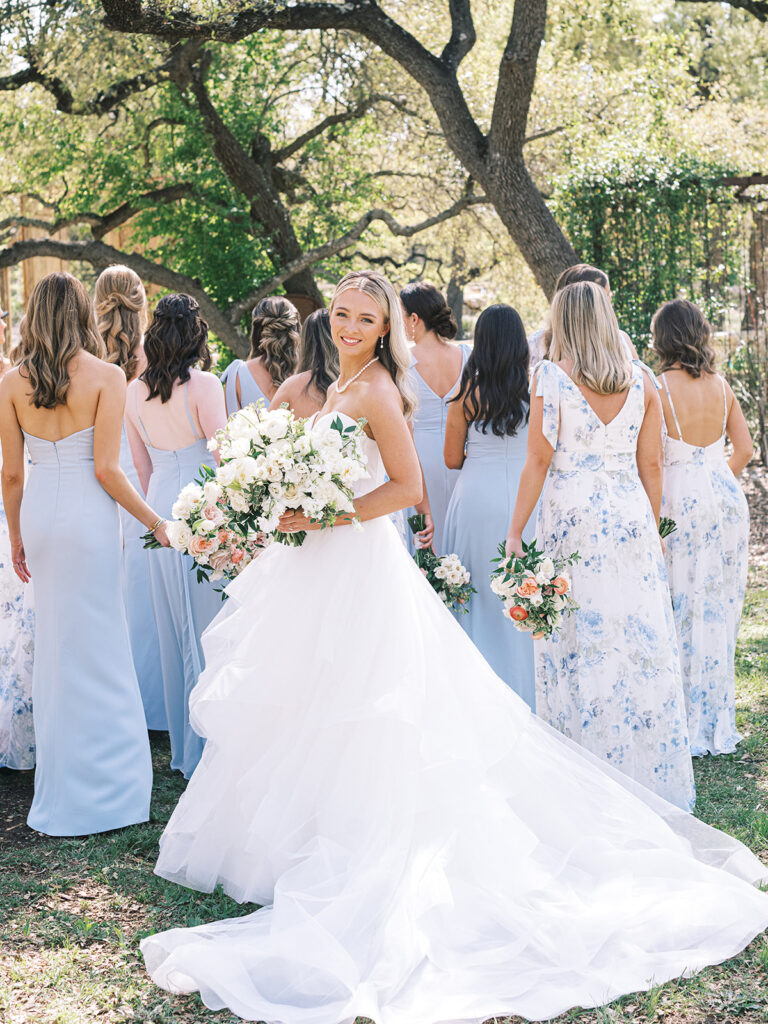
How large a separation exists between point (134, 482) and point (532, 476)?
2627 mm

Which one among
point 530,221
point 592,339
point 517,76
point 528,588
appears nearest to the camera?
point 528,588

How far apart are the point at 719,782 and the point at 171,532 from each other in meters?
2.93

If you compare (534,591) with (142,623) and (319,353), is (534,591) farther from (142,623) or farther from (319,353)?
(142,623)

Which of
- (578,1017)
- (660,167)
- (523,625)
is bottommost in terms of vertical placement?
(578,1017)

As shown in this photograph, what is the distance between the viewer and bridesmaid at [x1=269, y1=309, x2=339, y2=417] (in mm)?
5262

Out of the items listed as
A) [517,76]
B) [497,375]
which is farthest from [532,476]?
[517,76]

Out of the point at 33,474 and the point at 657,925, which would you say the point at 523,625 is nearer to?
the point at 657,925

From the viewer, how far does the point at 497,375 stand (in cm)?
543

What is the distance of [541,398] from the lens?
15.1 feet

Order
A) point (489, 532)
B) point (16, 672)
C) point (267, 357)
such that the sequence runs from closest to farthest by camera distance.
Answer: point (16, 672) → point (489, 532) → point (267, 357)

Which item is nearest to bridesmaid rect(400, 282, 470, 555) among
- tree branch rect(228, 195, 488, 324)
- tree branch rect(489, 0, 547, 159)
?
tree branch rect(489, 0, 547, 159)

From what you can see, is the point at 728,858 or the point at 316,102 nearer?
the point at 728,858

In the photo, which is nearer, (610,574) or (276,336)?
(610,574)

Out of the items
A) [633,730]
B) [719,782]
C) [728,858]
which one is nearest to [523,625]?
[633,730]
